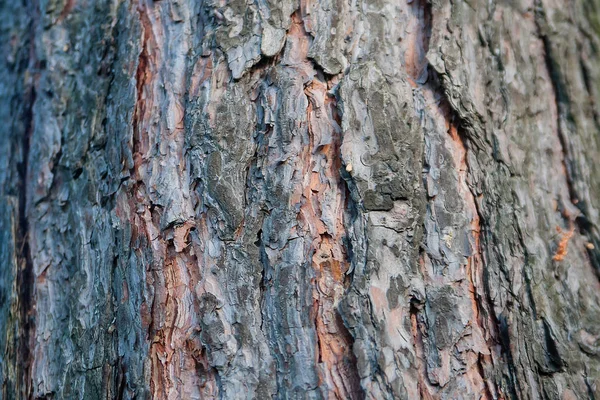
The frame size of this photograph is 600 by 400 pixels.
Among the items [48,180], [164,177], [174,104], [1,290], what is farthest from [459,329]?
[1,290]

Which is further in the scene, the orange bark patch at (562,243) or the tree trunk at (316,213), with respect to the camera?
the orange bark patch at (562,243)

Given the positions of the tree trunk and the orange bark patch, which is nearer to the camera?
the tree trunk

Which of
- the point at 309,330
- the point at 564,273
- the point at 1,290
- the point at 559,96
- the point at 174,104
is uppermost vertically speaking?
the point at 559,96

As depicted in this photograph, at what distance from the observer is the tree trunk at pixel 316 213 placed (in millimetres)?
1370

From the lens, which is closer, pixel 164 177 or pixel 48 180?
pixel 164 177

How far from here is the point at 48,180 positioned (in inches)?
67.7

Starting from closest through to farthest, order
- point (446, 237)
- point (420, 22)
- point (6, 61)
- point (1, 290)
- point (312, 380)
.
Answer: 1. point (312, 380)
2. point (446, 237)
3. point (420, 22)
4. point (1, 290)
5. point (6, 61)

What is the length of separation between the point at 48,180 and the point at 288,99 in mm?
796

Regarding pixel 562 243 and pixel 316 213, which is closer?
pixel 316 213

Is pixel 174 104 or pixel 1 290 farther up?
pixel 174 104

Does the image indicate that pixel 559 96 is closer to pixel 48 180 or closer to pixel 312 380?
pixel 312 380

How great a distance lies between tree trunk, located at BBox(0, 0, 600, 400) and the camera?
Result: 137 cm

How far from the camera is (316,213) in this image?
142 cm

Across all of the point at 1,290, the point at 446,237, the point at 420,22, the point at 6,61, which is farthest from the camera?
the point at 6,61
